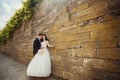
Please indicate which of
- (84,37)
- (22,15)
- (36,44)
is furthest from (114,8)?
(22,15)

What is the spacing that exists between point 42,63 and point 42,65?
7cm

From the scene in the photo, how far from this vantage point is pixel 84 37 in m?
4.00

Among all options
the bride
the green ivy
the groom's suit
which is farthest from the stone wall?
the green ivy

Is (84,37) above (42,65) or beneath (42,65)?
above

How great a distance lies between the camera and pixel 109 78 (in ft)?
10.8

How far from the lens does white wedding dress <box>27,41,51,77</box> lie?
231 inches

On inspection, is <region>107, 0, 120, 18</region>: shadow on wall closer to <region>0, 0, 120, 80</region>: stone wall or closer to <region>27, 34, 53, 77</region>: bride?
<region>0, 0, 120, 80</region>: stone wall

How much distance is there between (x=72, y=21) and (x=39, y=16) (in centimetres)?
306

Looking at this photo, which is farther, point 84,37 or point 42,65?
point 42,65

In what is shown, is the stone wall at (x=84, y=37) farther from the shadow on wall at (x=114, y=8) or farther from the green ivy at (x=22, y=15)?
the green ivy at (x=22, y=15)

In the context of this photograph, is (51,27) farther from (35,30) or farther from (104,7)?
(104,7)

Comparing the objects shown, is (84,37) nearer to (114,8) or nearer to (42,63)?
(114,8)

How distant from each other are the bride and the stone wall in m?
0.22

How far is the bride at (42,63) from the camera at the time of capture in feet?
19.2
